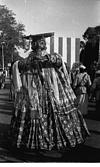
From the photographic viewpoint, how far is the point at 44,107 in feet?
13.5

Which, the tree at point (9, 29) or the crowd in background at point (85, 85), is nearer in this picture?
the tree at point (9, 29)

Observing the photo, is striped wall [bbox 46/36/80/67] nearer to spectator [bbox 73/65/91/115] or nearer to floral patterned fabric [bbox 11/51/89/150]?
floral patterned fabric [bbox 11/51/89/150]

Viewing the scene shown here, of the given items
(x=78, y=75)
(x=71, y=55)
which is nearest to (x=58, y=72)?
(x=71, y=55)

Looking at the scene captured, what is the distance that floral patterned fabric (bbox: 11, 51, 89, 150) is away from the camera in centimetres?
409

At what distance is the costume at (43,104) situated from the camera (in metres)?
4.09

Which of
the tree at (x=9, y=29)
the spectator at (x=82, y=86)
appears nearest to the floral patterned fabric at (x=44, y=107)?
the tree at (x=9, y=29)

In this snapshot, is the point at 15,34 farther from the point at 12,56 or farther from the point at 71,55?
the point at 71,55

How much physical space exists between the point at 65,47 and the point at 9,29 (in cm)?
57

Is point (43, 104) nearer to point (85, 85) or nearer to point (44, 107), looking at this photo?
point (44, 107)

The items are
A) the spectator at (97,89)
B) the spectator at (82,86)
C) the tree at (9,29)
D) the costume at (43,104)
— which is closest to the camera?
the tree at (9,29)

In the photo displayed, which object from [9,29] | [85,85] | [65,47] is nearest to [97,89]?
[85,85]

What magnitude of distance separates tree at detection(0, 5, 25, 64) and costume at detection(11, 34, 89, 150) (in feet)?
0.61

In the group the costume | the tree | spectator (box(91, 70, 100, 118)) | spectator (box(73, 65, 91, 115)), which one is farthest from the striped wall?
spectator (box(73, 65, 91, 115))

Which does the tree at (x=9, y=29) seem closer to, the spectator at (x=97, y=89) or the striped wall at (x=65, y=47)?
the striped wall at (x=65, y=47)
